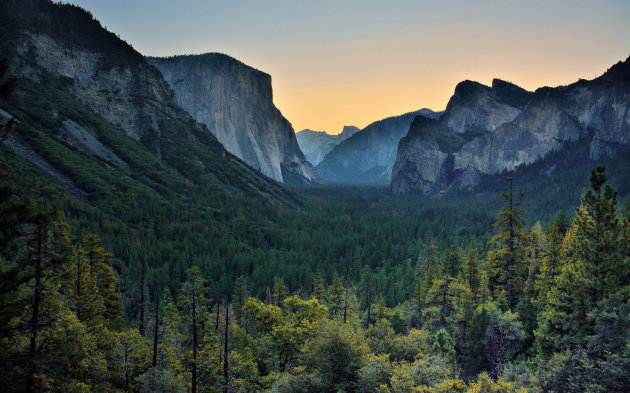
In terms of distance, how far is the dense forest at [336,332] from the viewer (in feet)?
44.8

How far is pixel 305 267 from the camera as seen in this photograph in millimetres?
88750

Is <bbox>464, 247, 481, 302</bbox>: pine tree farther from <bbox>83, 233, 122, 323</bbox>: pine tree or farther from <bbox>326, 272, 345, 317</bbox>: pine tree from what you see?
<bbox>83, 233, 122, 323</bbox>: pine tree

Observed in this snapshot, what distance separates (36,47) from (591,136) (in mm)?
274692

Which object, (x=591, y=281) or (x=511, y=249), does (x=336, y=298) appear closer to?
(x=511, y=249)

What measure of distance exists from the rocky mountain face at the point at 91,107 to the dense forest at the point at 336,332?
92.0m

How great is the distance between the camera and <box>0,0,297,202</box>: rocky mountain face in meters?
117

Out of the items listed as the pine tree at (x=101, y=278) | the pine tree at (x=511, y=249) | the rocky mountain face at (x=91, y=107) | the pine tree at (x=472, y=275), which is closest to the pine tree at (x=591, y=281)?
the pine tree at (x=511, y=249)

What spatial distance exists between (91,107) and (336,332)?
16990cm

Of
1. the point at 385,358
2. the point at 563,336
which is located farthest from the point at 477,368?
the point at 385,358

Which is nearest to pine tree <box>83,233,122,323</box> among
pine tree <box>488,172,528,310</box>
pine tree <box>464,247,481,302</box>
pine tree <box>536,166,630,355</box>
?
pine tree <box>536,166,630,355</box>

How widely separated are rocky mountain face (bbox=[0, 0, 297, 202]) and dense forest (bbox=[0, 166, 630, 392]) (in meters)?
92.0

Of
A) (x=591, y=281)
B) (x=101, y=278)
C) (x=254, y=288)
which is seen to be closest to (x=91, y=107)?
(x=254, y=288)

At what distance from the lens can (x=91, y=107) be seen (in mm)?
152750

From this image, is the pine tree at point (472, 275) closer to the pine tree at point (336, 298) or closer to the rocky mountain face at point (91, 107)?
the pine tree at point (336, 298)
